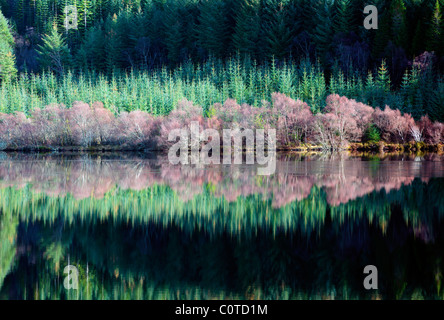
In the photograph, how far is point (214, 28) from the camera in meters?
81.6

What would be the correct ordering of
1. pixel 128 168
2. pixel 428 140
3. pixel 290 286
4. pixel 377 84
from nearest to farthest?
pixel 290 286, pixel 128 168, pixel 428 140, pixel 377 84

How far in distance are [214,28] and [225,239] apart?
2823 inches

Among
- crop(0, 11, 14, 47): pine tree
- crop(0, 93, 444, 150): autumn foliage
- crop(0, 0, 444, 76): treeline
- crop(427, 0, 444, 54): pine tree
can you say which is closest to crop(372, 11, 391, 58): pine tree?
crop(0, 0, 444, 76): treeline

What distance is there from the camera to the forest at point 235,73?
50.6m

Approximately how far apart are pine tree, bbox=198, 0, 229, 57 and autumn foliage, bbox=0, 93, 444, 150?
26.3 meters

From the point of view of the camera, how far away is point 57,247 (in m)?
13.1

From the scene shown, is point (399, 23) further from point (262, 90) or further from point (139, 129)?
point (139, 129)

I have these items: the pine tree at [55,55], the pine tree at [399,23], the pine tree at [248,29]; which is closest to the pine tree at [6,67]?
the pine tree at [55,55]

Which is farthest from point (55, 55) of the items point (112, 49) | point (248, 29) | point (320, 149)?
point (320, 149)

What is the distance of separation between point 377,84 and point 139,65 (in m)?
43.5

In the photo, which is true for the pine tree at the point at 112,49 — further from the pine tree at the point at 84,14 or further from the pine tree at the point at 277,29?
the pine tree at the point at 277,29

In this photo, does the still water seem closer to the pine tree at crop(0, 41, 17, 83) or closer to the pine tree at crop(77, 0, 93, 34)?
the pine tree at crop(0, 41, 17, 83)
